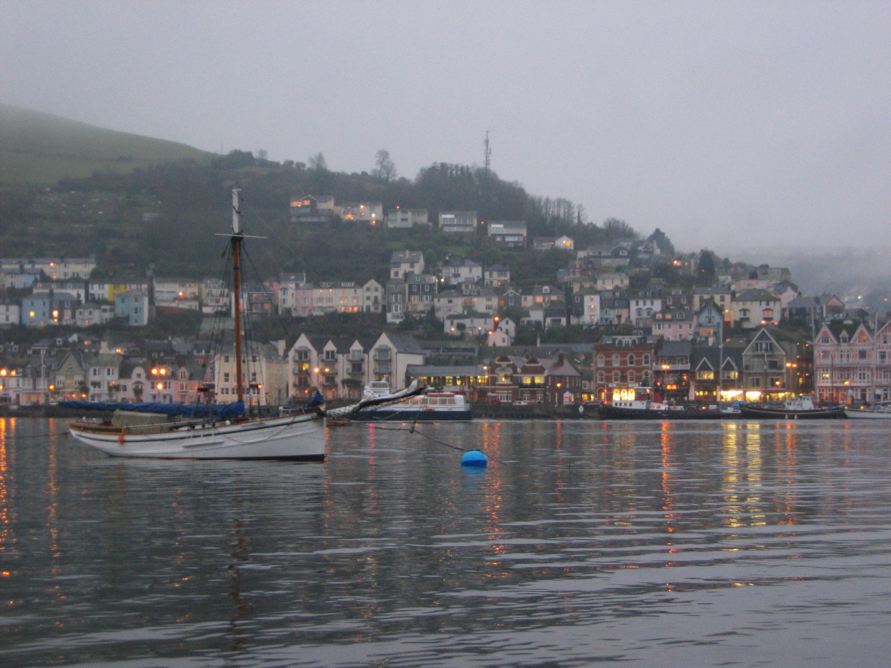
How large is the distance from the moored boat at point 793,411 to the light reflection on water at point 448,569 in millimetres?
84257

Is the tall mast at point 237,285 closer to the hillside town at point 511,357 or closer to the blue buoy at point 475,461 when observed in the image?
the blue buoy at point 475,461

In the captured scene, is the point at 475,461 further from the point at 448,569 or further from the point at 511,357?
the point at 511,357

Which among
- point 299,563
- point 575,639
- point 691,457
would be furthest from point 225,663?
point 691,457

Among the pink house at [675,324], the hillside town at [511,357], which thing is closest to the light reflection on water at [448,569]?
the hillside town at [511,357]

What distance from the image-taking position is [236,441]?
55.6 m

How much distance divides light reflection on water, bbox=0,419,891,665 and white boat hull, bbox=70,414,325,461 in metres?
10.4

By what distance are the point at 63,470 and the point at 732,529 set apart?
31.8 m

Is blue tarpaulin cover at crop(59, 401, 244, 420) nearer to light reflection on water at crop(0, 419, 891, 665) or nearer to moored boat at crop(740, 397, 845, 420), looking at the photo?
light reflection on water at crop(0, 419, 891, 665)

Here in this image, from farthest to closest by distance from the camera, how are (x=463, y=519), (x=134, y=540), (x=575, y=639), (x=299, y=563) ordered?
(x=463, y=519) < (x=134, y=540) < (x=299, y=563) < (x=575, y=639)

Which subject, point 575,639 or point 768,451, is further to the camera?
point 768,451

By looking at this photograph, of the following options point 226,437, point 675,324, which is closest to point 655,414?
point 675,324

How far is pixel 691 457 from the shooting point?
56844mm

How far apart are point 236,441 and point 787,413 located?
268ft

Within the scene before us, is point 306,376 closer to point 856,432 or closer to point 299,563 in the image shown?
point 856,432
